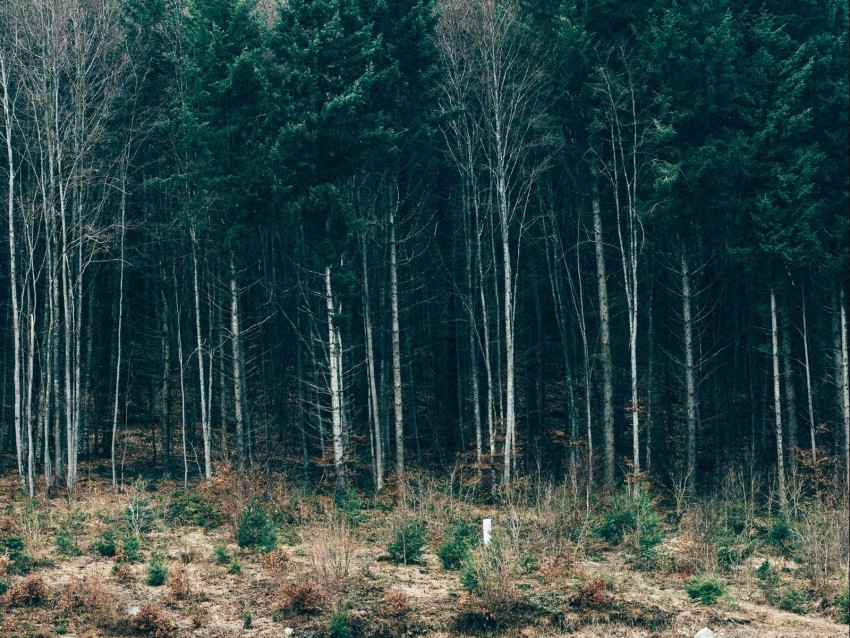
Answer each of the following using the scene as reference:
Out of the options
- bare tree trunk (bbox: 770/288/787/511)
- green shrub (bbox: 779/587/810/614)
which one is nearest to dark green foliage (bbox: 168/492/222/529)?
green shrub (bbox: 779/587/810/614)

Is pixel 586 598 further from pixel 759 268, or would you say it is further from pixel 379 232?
pixel 379 232

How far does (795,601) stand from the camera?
11.1 meters

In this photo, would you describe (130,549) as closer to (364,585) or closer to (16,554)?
(16,554)

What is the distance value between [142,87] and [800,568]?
2019cm

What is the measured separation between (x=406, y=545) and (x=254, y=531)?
3.13 metres

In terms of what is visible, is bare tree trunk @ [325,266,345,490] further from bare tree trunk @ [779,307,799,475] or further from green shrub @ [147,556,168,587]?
bare tree trunk @ [779,307,799,475]

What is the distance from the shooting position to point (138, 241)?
26594 millimetres

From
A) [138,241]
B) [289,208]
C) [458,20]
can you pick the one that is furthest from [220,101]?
[138,241]

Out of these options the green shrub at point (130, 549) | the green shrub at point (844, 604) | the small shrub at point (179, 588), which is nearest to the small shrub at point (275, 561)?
the small shrub at point (179, 588)

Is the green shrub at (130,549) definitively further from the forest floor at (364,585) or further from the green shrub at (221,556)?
the green shrub at (221,556)

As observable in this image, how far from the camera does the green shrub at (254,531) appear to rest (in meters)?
14.3

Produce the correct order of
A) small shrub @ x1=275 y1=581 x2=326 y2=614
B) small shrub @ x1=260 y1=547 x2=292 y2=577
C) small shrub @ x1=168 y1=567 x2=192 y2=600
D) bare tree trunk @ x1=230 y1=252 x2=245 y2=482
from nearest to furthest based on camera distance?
small shrub @ x1=275 y1=581 x2=326 y2=614 < small shrub @ x1=168 y1=567 x2=192 y2=600 < small shrub @ x1=260 y1=547 x2=292 y2=577 < bare tree trunk @ x1=230 y1=252 x2=245 y2=482

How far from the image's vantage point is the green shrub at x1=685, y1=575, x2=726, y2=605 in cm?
1130

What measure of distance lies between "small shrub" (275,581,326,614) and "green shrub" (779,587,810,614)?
676 cm
